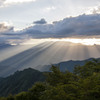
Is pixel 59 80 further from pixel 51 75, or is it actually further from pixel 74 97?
pixel 74 97

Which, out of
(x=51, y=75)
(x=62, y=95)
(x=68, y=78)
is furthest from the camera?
(x=51, y=75)

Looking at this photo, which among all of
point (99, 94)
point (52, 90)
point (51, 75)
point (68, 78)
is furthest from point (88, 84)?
point (51, 75)

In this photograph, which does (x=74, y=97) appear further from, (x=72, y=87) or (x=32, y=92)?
(x=32, y=92)

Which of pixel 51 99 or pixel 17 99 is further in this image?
pixel 17 99

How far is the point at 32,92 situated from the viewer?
42875 millimetres

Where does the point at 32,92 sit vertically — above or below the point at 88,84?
below

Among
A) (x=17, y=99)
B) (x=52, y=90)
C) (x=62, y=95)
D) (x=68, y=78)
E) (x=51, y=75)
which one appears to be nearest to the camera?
(x=62, y=95)

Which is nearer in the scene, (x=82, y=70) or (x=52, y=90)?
(x=52, y=90)

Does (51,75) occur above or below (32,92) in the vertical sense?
above

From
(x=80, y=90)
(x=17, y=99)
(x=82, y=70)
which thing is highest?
(x=80, y=90)

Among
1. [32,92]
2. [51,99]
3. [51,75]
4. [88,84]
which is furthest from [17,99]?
[88,84]

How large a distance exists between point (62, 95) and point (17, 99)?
24.8 metres

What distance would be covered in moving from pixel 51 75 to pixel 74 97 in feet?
56.8

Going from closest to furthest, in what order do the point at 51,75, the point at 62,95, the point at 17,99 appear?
1. the point at 62,95
2. the point at 51,75
3. the point at 17,99
